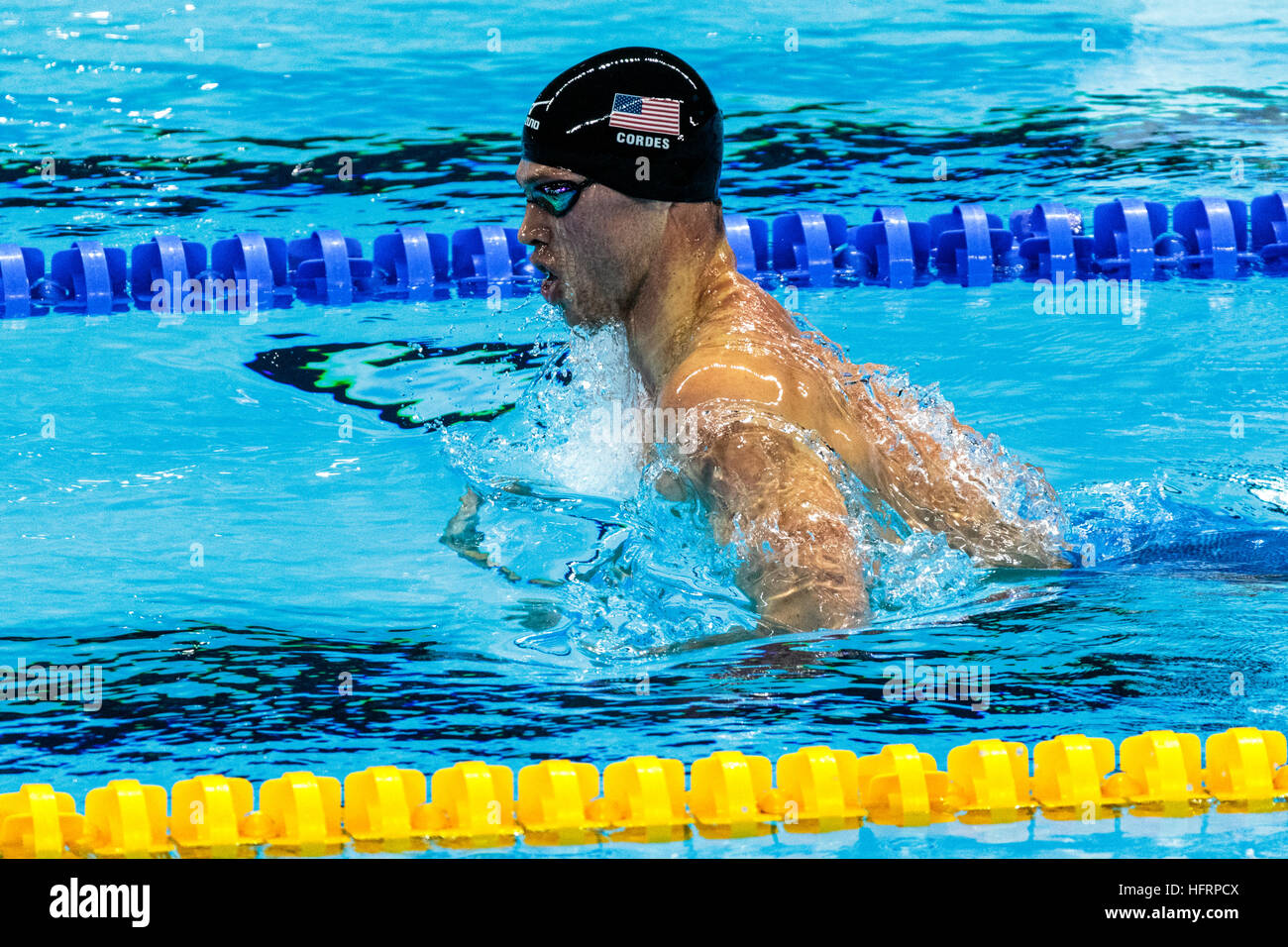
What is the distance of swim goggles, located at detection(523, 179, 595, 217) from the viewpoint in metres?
2.95

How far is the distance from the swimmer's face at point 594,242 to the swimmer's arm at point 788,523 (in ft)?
1.50

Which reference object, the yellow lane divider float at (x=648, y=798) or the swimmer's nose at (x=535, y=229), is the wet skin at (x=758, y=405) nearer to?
the swimmer's nose at (x=535, y=229)

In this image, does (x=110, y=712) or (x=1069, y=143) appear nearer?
(x=110, y=712)

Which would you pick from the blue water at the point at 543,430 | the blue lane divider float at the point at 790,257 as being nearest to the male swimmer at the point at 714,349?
the blue water at the point at 543,430

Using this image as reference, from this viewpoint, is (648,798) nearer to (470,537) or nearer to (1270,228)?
(470,537)

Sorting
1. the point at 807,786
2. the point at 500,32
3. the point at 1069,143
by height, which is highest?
the point at 500,32

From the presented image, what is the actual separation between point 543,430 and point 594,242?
1185 mm

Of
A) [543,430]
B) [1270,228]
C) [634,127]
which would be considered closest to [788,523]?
[634,127]

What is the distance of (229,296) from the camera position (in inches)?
237

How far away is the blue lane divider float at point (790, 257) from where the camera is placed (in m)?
6.03
